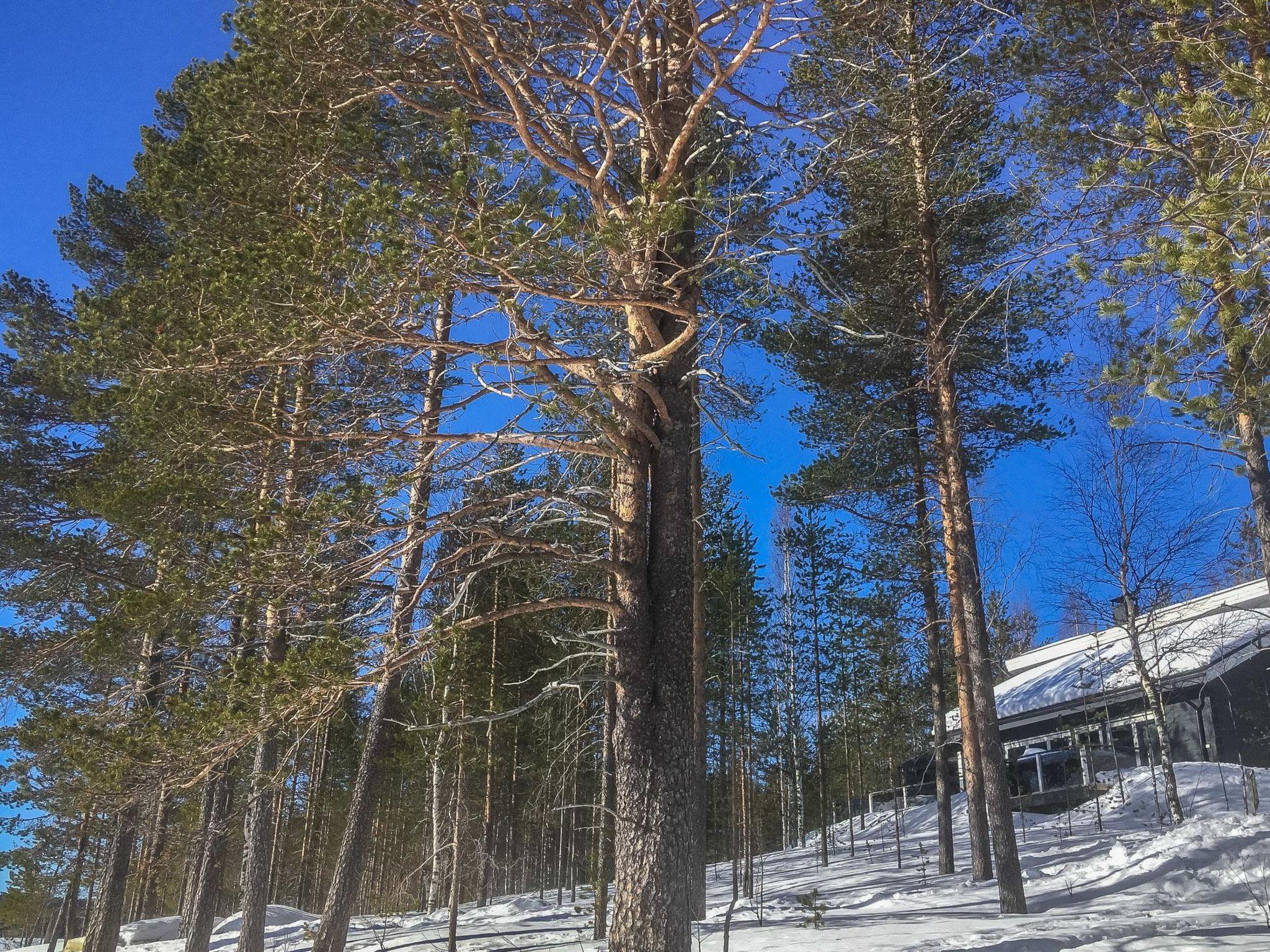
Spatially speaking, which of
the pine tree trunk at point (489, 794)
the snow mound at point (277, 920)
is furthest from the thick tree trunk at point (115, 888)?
the snow mound at point (277, 920)

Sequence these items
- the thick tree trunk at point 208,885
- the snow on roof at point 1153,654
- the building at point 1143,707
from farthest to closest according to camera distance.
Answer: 1. the building at point 1143,707
2. the snow on roof at point 1153,654
3. the thick tree trunk at point 208,885

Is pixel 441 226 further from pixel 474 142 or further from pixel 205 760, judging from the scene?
pixel 205 760

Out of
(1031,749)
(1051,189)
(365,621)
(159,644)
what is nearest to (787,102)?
(1051,189)

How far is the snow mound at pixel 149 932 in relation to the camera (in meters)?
17.4

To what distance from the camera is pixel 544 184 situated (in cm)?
620

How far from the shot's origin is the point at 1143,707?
829 inches

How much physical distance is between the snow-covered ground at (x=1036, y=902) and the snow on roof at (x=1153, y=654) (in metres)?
Result: 2.28

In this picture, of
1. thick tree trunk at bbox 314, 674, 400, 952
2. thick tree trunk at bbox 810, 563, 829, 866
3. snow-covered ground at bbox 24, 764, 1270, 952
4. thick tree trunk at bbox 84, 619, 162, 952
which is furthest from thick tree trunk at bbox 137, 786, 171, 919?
thick tree trunk at bbox 810, 563, 829, 866

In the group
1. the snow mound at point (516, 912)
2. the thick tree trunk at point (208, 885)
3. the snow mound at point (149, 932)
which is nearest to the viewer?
the thick tree trunk at point (208, 885)

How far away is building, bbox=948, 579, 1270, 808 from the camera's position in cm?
1902

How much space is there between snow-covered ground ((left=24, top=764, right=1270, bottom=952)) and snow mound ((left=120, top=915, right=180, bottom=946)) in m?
0.55

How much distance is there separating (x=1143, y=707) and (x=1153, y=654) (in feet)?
17.2

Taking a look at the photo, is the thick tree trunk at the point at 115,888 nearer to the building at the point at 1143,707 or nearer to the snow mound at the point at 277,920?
the snow mound at the point at 277,920

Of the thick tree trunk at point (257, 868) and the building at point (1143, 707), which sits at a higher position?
the building at point (1143, 707)
